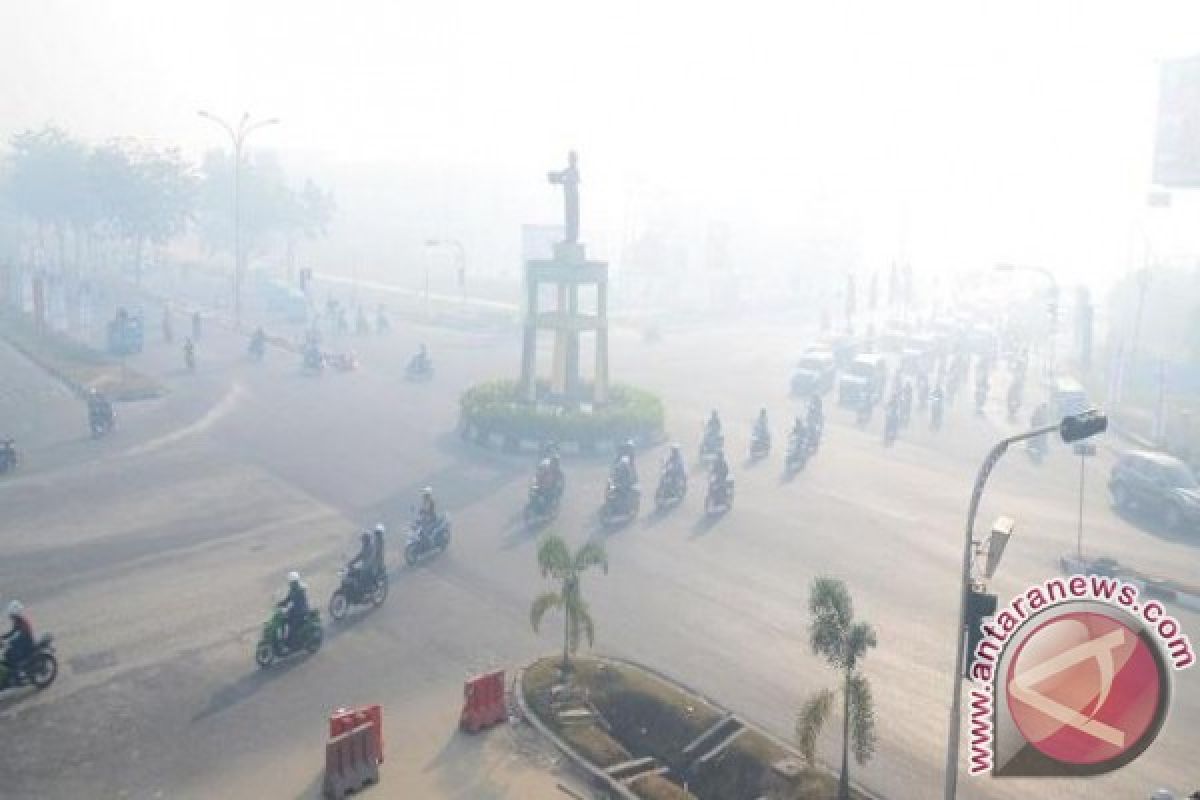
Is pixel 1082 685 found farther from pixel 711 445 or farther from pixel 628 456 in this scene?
pixel 711 445

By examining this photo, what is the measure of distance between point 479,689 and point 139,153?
70.6 m

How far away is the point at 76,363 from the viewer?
4041 cm

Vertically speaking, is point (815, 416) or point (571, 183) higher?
point (571, 183)

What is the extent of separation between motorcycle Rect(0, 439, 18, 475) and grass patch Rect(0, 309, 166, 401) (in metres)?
8.36

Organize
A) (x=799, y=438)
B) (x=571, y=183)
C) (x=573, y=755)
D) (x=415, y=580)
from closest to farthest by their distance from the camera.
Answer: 1. (x=573, y=755)
2. (x=415, y=580)
3. (x=799, y=438)
4. (x=571, y=183)

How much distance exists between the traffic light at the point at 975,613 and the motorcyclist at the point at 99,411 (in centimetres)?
2661

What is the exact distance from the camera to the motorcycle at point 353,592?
18.0 m

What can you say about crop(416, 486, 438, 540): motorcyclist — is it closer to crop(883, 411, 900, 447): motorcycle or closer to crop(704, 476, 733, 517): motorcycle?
crop(704, 476, 733, 517): motorcycle

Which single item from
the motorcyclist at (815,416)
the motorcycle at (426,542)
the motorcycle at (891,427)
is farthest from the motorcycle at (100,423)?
the motorcycle at (891,427)

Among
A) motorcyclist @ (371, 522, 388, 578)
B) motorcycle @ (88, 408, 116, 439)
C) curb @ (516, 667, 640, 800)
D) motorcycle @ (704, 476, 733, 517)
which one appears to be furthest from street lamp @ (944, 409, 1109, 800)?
motorcycle @ (88, 408, 116, 439)

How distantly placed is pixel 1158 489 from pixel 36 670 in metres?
25.4

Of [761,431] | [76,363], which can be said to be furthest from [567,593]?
[76,363]

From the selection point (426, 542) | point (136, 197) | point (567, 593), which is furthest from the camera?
point (136, 197)

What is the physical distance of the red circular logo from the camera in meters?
9.72
